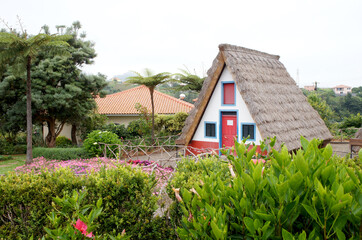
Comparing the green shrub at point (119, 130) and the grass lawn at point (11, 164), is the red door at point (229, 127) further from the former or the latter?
the grass lawn at point (11, 164)

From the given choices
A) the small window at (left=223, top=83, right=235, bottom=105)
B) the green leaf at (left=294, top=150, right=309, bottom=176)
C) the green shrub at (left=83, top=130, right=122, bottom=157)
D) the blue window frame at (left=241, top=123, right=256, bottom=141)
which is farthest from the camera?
the green shrub at (left=83, top=130, right=122, bottom=157)

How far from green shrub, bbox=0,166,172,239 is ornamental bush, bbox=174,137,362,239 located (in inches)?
70.5

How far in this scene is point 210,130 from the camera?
13.2 metres

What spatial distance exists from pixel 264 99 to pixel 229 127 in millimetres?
1794

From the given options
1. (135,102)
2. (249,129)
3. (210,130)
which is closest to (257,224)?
(249,129)

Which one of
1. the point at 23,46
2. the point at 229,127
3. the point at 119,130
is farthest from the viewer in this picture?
the point at 119,130

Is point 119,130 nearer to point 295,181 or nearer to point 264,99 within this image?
point 264,99

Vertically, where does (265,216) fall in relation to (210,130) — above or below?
below

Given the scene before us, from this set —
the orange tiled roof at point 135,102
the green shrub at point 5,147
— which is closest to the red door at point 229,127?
the orange tiled roof at point 135,102

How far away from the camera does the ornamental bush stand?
1.56 meters

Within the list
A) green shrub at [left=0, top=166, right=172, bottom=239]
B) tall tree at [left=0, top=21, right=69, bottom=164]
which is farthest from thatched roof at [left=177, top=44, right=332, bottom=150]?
green shrub at [left=0, top=166, right=172, bottom=239]

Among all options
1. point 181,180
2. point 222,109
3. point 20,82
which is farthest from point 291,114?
point 20,82

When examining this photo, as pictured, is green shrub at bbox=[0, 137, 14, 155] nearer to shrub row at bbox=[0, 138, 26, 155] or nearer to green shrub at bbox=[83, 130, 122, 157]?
shrub row at bbox=[0, 138, 26, 155]

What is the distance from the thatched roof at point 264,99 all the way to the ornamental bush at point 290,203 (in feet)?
29.7
